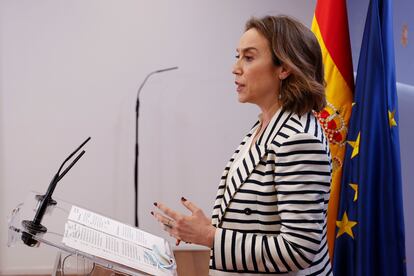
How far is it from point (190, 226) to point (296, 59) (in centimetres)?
44

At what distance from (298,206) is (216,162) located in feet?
8.68

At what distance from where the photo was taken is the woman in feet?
3.17

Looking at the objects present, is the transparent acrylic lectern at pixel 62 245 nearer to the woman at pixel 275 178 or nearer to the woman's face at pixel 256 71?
the woman at pixel 275 178

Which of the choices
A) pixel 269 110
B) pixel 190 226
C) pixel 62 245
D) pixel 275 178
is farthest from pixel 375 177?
pixel 62 245

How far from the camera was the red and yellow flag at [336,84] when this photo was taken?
194 cm

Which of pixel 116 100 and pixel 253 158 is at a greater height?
pixel 116 100

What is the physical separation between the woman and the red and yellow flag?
840 mm

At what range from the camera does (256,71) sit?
111 centimetres

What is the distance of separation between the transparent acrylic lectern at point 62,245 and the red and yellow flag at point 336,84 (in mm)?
1077

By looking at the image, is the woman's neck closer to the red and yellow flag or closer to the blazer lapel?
the blazer lapel

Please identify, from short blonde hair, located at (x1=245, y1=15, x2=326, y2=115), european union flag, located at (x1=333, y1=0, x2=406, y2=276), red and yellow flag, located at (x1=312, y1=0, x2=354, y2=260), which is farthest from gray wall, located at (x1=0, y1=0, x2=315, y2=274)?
short blonde hair, located at (x1=245, y1=15, x2=326, y2=115)

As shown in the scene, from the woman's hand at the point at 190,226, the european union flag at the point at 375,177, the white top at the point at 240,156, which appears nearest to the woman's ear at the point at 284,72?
the white top at the point at 240,156

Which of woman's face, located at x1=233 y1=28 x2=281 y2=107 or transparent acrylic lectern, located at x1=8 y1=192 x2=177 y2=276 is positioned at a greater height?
woman's face, located at x1=233 y1=28 x2=281 y2=107

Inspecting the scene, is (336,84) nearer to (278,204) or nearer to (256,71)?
(256,71)
